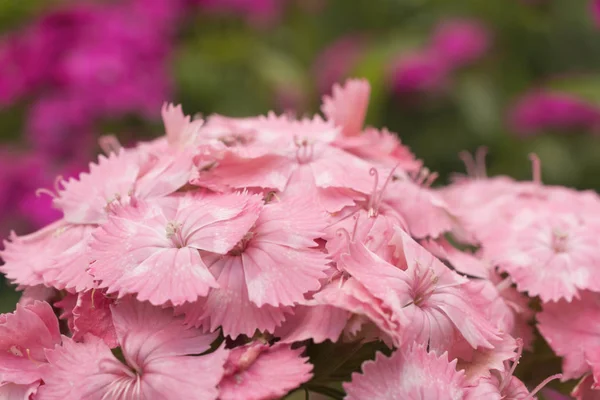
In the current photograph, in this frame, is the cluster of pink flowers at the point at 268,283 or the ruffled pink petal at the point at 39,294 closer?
the cluster of pink flowers at the point at 268,283

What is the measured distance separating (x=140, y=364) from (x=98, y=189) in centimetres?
18

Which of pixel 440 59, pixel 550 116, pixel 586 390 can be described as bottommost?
pixel 550 116

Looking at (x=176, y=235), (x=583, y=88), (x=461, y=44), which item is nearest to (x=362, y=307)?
(x=176, y=235)

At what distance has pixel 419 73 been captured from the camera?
1764 millimetres

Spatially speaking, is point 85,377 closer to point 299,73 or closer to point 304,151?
point 304,151

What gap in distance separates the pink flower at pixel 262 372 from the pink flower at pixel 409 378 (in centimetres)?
4

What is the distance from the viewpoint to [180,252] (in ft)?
1.60

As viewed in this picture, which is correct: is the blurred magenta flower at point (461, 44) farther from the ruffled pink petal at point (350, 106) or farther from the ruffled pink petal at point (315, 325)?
the ruffled pink petal at point (315, 325)

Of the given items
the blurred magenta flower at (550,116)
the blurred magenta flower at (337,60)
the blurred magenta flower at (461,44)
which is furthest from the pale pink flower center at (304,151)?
the blurred magenta flower at (461,44)

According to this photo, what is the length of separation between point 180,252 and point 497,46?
1.62 meters

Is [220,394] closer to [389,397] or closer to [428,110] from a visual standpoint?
[389,397]

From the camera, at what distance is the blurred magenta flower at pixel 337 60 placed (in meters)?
1.71

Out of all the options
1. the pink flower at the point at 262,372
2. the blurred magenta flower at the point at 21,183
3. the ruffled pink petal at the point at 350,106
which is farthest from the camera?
the blurred magenta flower at the point at 21,183

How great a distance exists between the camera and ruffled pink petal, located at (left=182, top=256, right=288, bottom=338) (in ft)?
1.53
